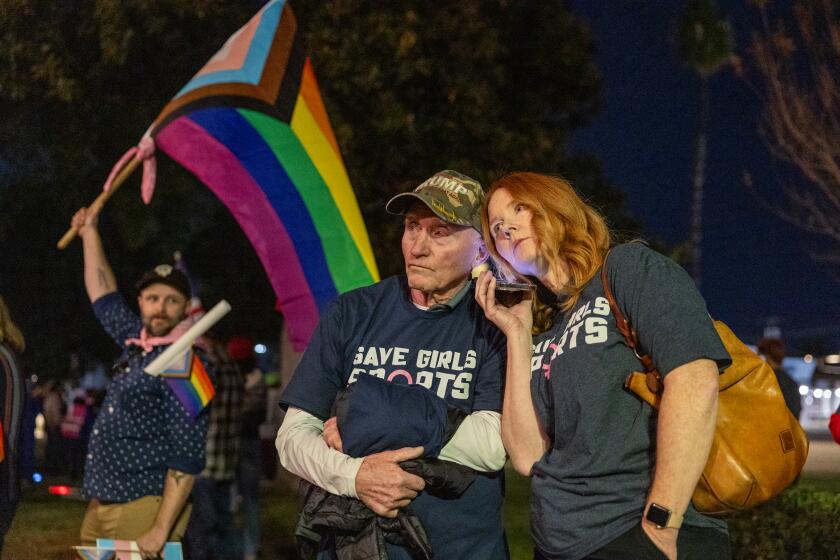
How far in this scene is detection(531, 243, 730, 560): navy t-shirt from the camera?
2.91m

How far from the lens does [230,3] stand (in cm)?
1363

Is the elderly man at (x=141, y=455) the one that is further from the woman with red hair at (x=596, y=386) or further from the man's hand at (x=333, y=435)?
the woman with red hair at (x=596, y=386)

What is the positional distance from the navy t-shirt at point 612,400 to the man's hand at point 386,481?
422 mm

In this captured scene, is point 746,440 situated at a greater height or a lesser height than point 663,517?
greater

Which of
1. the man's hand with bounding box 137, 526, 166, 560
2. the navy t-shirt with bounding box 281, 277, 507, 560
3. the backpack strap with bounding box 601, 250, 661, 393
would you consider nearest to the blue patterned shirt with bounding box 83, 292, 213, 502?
the man's hand with bounding box 137, 526, 166, 560

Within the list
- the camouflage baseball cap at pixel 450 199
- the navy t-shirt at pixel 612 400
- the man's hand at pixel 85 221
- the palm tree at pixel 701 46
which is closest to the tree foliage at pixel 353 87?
the man's hand at pixel 85 221

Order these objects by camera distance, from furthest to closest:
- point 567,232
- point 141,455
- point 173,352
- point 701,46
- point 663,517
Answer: point 701,46 → point 141,455 → point 173,352 → point 567,232 → point 663,517

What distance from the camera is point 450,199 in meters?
3.74

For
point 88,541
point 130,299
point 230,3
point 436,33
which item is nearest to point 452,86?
point 436,33

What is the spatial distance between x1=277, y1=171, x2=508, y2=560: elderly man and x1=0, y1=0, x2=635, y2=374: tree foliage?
8.70 meters

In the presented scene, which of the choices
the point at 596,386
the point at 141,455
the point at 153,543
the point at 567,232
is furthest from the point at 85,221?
the point at 596,386

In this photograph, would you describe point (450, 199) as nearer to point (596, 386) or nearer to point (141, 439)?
point (596, 386)

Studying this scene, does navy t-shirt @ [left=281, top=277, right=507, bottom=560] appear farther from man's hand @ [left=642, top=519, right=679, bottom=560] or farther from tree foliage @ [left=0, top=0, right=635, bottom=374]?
tree foliage @ [left=0, top=0, right=635, bottom=374]

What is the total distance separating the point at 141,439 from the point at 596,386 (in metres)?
3.43
